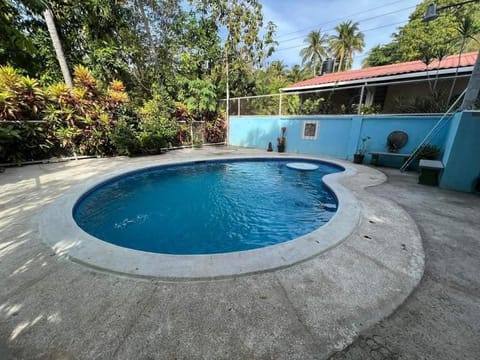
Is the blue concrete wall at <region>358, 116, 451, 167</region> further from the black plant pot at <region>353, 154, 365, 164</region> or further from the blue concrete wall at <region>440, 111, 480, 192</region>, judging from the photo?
the blue concrete wall at <region>440, 111, 480, 192</region>

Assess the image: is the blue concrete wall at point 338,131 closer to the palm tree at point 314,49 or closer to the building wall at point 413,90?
the building wall at point 413,90

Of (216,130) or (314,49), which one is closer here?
(216,130)

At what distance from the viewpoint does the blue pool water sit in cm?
346

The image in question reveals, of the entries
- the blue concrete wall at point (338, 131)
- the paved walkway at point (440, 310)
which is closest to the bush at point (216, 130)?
the blue concrete wall at point (338, 131)

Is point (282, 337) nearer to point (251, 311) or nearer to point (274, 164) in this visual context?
point (251, 311)

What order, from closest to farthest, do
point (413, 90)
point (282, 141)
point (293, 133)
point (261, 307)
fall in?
point (261, 307) < point (413, 90) < point (293, 133) < point (282, 141)

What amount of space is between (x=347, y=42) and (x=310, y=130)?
Result: 2208cm

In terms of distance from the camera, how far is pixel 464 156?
4336 millimetres

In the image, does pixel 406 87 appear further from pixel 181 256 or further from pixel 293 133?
pixel 181 256

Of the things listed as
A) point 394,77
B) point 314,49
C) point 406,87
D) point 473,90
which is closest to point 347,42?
point 314,49

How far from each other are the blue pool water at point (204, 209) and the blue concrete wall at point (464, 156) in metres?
2.73

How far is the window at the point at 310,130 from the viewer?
28.6 ft

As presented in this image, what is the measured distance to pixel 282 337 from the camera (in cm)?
142

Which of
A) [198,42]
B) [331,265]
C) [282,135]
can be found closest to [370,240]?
[331,265]
